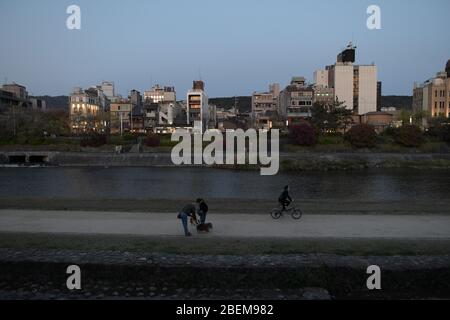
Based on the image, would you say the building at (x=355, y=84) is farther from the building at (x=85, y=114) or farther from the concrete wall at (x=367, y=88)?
the building at (x=85, y=114)

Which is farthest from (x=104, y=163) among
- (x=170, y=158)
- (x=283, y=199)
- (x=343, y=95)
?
(x=343, y=95)

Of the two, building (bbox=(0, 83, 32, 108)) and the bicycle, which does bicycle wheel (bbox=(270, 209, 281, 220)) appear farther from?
building (bbox=(0, 83, 32, 108))

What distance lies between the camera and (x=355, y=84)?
112 m

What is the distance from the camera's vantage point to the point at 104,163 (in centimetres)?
6222

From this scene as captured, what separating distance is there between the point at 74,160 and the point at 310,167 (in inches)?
1432

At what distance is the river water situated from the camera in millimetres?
30359

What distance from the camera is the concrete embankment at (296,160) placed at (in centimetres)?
→ 5522

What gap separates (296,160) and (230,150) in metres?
14.4

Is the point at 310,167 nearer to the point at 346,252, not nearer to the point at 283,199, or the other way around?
the point at 283,199

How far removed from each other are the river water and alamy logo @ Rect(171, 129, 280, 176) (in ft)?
35.2

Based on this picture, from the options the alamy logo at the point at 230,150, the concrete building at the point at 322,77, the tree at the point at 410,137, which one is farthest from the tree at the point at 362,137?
the concrete building at the point at 322,77

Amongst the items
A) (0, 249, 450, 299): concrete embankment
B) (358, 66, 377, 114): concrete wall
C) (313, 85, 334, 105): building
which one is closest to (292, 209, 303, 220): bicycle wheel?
(0, 249, 450, 299): concrete embankment

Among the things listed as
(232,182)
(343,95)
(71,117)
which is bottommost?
(232,182)

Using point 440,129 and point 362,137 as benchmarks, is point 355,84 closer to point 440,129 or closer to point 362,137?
point 440,129
